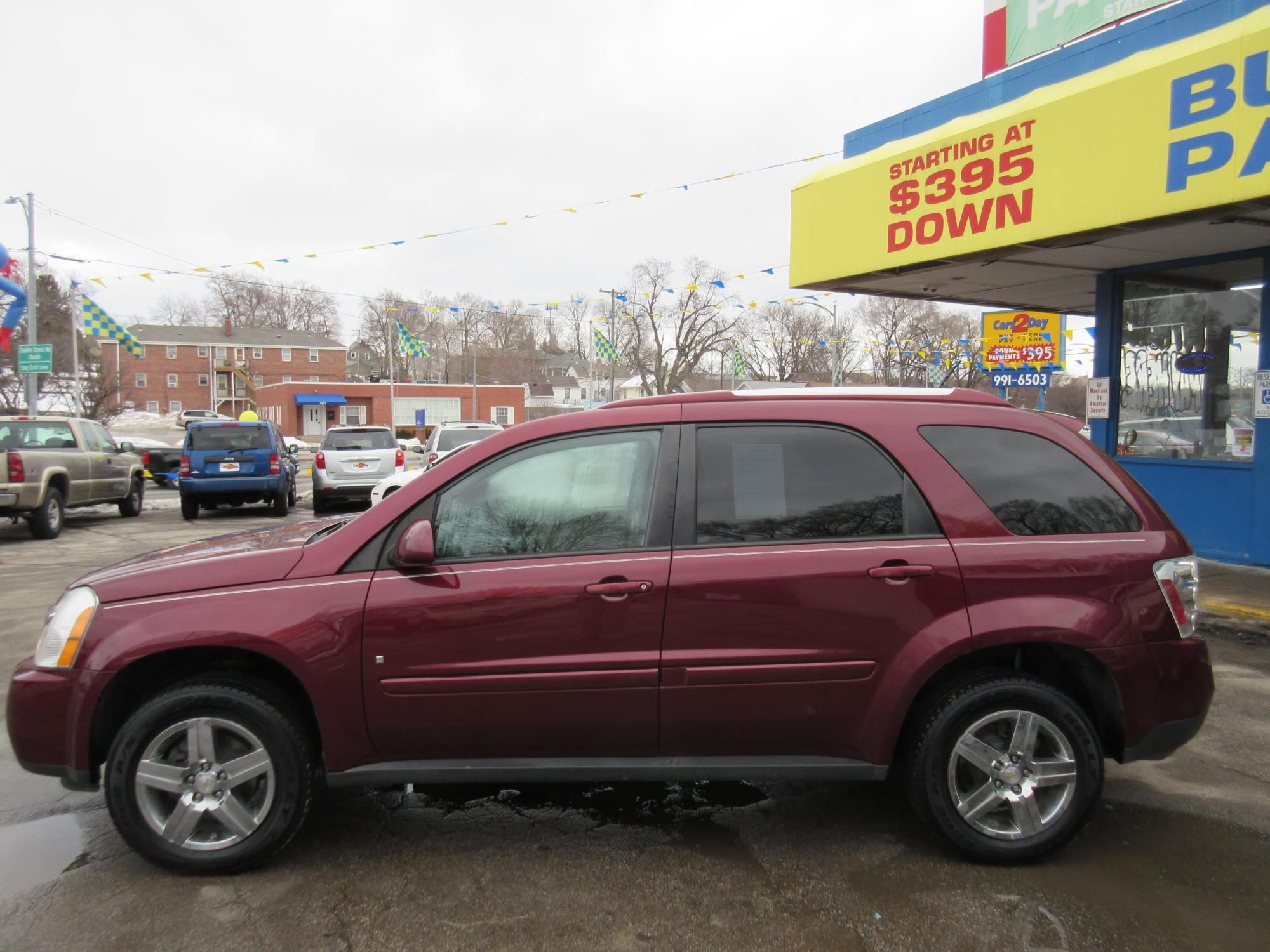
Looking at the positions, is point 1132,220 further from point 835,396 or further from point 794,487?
point 794,487

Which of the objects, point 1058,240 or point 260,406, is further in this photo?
point 260,406

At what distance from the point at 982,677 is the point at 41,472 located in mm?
13276

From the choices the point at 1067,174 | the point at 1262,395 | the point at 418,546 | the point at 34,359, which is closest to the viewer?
the point at 418,546

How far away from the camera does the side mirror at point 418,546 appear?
309 cm

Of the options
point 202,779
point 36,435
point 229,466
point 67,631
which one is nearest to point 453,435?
point 229,466

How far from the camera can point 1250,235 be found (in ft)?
26.8

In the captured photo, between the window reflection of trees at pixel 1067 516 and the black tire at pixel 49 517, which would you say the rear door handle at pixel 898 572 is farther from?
the black tire at pixel 49 517

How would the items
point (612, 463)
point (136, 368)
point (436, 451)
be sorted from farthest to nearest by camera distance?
point (136, 368), point (436, 451), point (612, 463)

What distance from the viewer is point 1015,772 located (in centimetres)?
323

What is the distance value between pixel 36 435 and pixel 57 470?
1.23 m

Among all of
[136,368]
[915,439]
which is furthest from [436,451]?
[136,368]

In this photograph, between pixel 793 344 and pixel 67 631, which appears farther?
pixel 793 344

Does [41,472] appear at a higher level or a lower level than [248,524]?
higher

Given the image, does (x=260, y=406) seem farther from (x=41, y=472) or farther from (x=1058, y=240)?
(x=1058, y=240)
